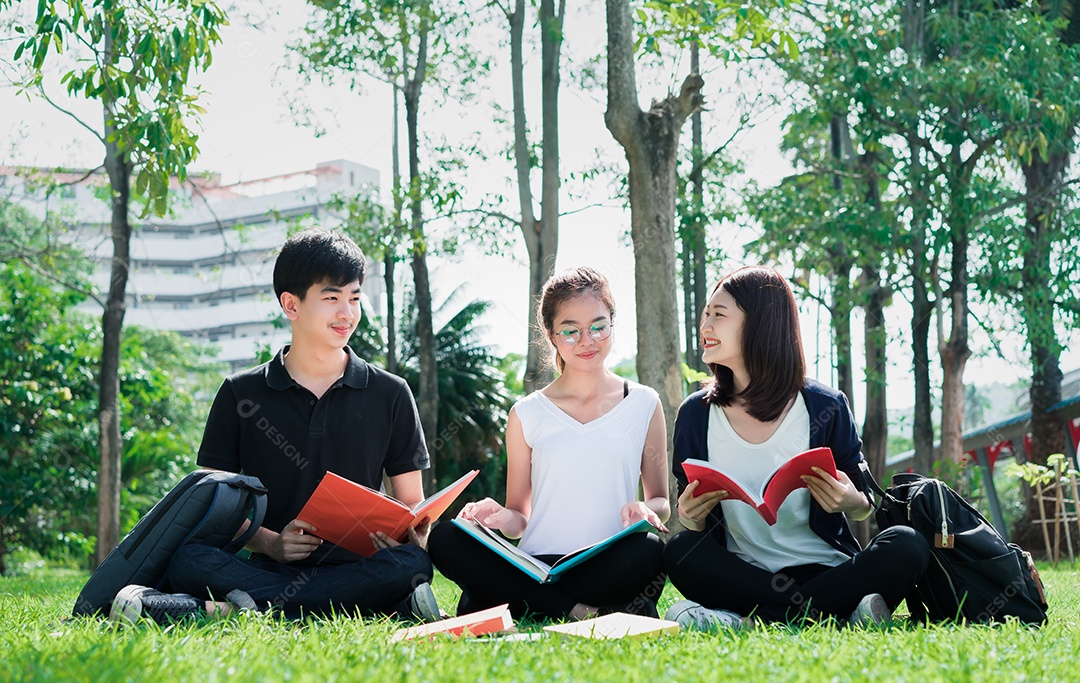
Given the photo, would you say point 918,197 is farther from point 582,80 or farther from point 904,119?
point 582,80

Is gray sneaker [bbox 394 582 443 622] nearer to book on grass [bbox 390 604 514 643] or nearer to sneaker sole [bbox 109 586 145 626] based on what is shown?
book on grass [bbox 390 604 514 643]

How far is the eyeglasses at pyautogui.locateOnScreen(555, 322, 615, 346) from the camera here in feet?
12.4

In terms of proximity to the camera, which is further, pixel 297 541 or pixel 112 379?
pixel 112 379

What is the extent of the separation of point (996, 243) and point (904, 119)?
1941mm

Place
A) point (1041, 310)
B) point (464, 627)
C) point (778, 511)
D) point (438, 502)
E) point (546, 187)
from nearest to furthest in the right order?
point (464, 627)
point (438, 502)
point (778, 511)
point (546, 187)
point (1041, 310)

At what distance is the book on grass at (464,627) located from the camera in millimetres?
2623

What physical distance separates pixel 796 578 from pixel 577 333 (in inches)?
45.6

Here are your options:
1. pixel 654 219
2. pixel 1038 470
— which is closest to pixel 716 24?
pixel 654 219

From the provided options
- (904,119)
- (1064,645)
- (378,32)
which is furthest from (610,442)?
(378,32)

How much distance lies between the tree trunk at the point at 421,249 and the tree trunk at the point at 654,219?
4633mm

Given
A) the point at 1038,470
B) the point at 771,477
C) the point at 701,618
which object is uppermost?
the point at 771,477

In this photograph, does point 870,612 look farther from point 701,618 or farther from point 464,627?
point 464,627

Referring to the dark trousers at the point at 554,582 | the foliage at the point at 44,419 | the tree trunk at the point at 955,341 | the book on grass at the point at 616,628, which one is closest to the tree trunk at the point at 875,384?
the tree trunk at the point at 955,341

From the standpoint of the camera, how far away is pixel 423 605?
3193mm
